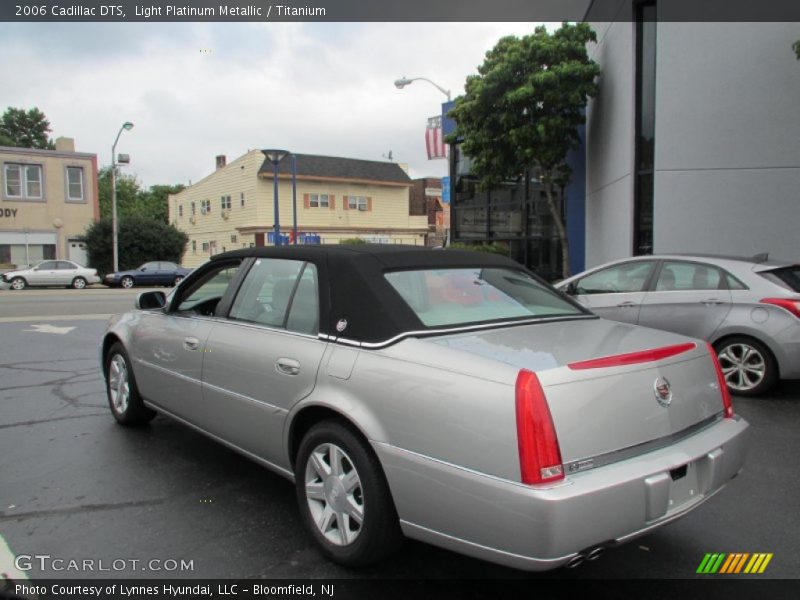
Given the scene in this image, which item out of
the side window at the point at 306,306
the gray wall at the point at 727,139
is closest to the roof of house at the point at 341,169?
the gray wall at the point at 727,139

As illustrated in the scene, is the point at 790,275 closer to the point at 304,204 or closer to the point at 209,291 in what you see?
the point at 209,291

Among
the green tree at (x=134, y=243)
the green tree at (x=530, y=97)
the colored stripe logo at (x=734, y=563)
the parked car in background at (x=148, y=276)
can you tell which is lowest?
the colored stripe logo at (x=734, y=563)

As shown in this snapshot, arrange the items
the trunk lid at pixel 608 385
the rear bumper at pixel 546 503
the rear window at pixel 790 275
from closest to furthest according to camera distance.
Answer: the rear bumper at pixel 546 503
the trunk lid at pixel 608 385
the rear window at pixel 790 275

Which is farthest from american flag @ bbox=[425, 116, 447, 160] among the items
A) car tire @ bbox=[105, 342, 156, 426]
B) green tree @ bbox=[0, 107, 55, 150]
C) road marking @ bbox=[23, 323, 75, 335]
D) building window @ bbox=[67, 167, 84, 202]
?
green tree @ bbox=[0, 107, 55, 150]

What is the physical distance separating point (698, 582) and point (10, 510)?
3.77 metres

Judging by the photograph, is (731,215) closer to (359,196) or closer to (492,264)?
(492,264)

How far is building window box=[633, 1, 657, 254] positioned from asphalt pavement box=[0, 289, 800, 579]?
708 centimetres

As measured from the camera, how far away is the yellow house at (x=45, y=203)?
33906mm

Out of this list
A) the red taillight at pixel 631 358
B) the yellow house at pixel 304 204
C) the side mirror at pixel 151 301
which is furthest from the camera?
the yellow house at pixel 304 204

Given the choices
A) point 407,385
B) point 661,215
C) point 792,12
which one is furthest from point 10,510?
point 792,12

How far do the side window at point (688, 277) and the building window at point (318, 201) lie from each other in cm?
3611

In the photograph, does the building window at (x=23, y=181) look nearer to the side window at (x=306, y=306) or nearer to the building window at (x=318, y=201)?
the building window at (x=318, y=201)

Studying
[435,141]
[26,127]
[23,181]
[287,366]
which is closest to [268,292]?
[287,366]

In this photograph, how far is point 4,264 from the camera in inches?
1328
